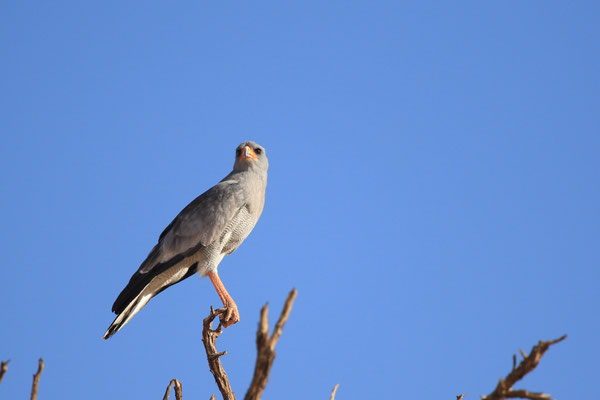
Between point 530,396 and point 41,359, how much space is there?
2597 millimetres

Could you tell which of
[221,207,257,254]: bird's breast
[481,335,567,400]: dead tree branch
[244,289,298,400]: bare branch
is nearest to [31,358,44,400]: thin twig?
[244,289,298,400]: bare branch

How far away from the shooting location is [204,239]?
7539 mm

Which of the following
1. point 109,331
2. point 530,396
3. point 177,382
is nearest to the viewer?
point 530,396

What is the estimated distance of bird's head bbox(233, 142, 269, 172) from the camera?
27.3 ft

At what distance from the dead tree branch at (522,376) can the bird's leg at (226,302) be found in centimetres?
417

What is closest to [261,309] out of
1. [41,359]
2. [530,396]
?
[41,359]

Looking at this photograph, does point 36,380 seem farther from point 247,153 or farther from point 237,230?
point 247,153

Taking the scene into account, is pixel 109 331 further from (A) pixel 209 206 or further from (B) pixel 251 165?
(B) pixel 251 165

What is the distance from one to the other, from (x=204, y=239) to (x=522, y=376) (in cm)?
483

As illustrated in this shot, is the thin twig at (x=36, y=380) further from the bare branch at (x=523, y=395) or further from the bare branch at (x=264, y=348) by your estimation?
the bare branch at (x=523, y=395)

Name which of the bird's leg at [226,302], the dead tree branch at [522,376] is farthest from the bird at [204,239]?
the dead tree branch at [522,376]

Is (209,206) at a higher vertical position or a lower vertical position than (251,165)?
lower

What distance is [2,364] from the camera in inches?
115

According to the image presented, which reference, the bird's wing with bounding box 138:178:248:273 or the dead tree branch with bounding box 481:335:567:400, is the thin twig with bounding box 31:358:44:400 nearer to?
the dead tree branch with bounding box 481:335:567:400
